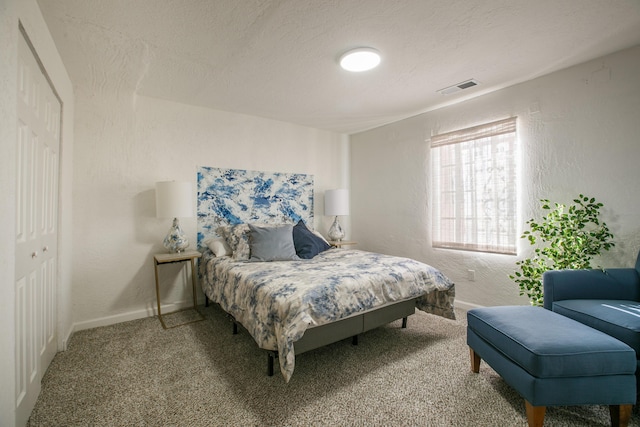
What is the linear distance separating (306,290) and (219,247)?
1.63m

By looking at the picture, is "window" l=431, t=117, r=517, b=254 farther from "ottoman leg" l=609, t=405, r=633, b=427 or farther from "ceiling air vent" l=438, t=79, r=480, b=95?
"ottoman leg" l=609, t=405, r=633, b=427

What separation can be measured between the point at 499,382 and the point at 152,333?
2.88m

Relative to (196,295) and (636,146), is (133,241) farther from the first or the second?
(636,146)

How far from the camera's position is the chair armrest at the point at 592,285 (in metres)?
1.98

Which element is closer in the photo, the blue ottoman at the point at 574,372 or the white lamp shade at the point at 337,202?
the blue ottoman at the point at 574,372

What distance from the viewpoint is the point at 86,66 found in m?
2.42

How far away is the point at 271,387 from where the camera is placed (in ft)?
5.98

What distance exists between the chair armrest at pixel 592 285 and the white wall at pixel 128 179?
3.41 meters

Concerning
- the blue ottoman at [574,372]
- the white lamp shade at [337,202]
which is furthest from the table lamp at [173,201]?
the blue ottoman at [574,372]

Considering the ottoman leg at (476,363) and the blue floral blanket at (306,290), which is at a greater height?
A: the blue floral blanket at (306,290)

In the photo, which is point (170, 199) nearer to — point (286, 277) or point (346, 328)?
point (286, 277)

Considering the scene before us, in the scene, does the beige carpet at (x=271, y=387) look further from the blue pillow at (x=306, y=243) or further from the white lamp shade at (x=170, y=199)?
the white lamp shade at (x=170, y=199)

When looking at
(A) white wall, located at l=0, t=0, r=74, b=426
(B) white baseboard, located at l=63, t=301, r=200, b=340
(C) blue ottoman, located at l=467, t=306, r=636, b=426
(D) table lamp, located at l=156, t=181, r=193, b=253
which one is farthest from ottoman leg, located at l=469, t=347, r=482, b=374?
(B) white baseboard, located at l=63, t=301, r=200, b=340

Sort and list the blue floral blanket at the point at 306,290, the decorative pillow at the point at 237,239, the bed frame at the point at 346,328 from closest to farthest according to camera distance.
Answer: the blue floral blanket at the point at 306,290
the bed frame at the point at 346,328
the decorative pillow at the point at 237,239
